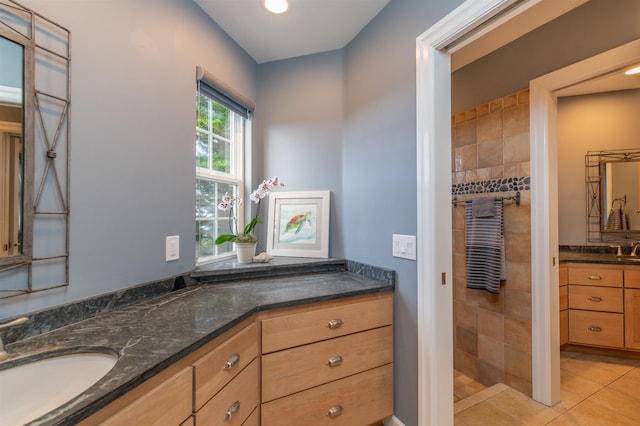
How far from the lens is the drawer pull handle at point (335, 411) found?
52.1 inches

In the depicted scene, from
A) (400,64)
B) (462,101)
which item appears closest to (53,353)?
(400,64)

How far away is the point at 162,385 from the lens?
750 millimetres

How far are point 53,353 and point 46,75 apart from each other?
933 mm

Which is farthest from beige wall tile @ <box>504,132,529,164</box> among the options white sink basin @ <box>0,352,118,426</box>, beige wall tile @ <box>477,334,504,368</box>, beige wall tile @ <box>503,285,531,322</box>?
white sink basin @ <box>0,352,118,426</box>

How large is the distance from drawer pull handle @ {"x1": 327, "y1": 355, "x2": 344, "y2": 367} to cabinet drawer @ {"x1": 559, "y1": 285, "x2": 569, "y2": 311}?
2358 mm

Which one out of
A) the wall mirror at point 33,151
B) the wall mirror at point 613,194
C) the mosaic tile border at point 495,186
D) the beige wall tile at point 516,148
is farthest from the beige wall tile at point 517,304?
the wall mirror at point 33,151

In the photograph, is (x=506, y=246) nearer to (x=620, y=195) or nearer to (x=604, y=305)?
(x=604, y=305)

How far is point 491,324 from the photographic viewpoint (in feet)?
6.70

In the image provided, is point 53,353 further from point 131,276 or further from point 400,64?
point 400,64

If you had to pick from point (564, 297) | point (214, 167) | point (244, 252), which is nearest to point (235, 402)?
point (244, 252)

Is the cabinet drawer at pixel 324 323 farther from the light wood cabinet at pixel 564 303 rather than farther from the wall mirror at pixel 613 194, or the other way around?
the wall mirror at pixel 613 194

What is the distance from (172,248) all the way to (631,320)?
3645mm

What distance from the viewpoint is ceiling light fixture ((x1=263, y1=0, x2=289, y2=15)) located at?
60.1 inches

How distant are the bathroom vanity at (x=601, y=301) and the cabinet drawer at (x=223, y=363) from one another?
280cm
